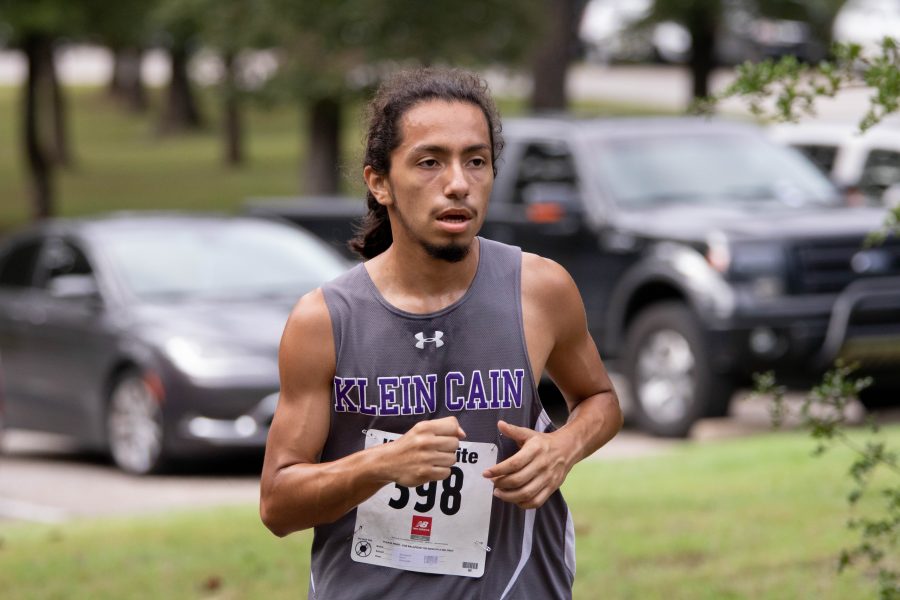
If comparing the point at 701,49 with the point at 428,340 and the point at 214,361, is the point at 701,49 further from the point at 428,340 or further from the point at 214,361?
the point at 428,340

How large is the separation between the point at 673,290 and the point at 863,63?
7.11 meters

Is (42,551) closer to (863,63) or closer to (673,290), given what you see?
(863,63)

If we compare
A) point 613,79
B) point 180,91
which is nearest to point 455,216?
point 180,91

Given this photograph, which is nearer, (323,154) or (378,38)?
(378,38)

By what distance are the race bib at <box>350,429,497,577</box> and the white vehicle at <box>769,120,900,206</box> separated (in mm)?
10891

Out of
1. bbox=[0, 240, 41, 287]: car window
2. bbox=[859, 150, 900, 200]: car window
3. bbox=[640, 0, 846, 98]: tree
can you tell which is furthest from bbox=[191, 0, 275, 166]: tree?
bbox=[640, 0, 846, 98]: tree

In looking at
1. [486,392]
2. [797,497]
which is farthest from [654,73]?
[486,392]

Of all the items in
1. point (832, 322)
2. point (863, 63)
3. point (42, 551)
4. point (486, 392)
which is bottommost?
point (42, 551)

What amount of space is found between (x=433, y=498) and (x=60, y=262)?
899cm

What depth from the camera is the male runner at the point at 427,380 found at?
3475mm

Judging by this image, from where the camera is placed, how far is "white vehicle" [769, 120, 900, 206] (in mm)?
14516

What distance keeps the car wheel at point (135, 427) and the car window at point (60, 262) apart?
1.09 meters

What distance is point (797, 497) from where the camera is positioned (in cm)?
813

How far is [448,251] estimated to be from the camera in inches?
137
